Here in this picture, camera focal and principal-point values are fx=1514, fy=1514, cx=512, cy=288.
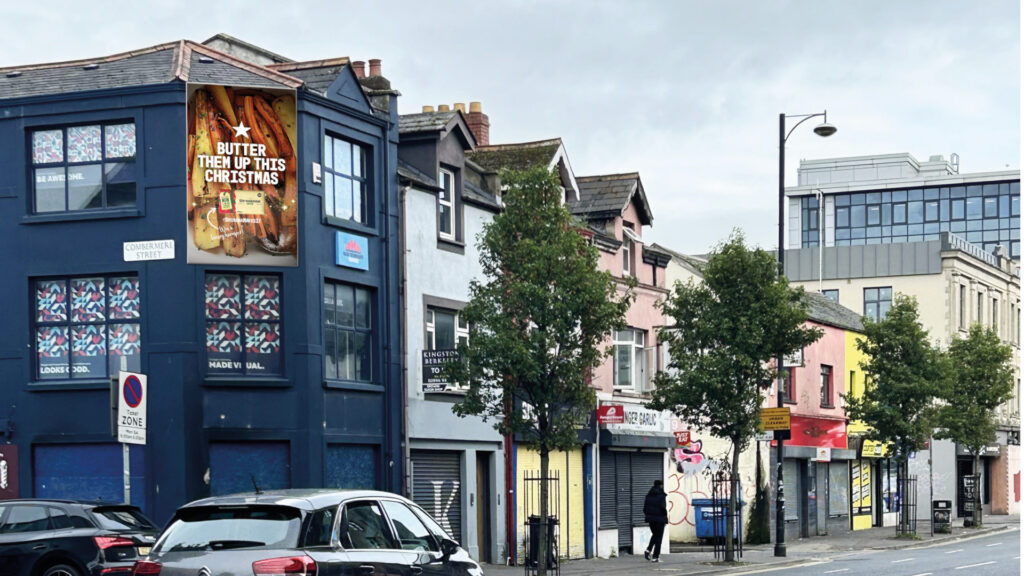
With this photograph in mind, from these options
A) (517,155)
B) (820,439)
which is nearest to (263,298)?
(517,155)

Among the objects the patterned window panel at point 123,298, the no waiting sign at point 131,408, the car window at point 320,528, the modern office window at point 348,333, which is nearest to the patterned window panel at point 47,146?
the patterned window panel at point 123,298

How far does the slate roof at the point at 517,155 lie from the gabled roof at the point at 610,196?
229 centimetres

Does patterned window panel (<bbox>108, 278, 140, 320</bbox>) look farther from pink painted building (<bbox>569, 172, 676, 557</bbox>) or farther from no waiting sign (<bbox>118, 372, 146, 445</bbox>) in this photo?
pink painted building (<bbox>569, 172, 676, 557</bbox>)

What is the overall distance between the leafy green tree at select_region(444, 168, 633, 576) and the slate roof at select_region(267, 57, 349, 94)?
3.96 m

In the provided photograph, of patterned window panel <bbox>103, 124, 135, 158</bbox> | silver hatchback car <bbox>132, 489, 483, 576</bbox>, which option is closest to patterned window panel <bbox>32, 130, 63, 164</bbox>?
patterned window panel <bbox>103, 124, 135, 158</bbox>

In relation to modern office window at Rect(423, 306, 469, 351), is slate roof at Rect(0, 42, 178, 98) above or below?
above

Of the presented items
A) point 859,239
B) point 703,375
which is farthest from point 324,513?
point 859,239

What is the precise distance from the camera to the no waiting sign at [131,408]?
18062 mm

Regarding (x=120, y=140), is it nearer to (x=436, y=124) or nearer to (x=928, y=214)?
(x=436, y=124)

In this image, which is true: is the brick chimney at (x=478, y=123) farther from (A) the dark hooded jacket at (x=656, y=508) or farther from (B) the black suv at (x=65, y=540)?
(B) the black suv at (x=65, y=540)

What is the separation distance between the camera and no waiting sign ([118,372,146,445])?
1806 cm

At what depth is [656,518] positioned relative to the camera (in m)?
33.3

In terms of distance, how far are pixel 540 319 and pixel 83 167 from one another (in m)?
8.34

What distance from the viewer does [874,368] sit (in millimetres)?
45000
